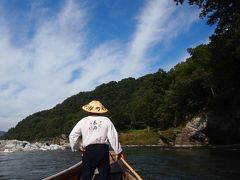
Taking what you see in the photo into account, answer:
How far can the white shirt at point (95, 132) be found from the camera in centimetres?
847

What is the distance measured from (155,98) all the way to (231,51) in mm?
68104

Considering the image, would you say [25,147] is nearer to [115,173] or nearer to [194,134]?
[194,134]

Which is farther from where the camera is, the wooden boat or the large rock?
the large rock

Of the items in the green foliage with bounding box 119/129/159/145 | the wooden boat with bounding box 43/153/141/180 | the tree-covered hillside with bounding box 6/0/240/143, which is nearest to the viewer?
the wooden boat with bounding box 43/153/141/180

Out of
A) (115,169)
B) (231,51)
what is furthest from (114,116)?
(115,169)

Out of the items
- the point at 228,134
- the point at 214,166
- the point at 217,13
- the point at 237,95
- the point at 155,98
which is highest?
the point at 155,98

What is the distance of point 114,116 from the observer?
140 meters

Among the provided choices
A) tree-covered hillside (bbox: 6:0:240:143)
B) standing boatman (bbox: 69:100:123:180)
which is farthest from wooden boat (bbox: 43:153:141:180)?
tree-covered hillside (bbox: 6:0:240:143)

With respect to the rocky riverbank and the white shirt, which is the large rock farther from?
the white shirt

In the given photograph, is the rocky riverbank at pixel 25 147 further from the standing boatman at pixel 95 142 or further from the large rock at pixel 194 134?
the standing boatman at pixel 95 142

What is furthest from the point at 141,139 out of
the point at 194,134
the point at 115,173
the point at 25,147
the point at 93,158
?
the point at 93,158

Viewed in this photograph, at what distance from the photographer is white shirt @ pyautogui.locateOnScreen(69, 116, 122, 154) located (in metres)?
8.47

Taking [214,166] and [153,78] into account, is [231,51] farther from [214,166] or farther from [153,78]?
[153,78]

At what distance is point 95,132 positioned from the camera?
847 centimetres
